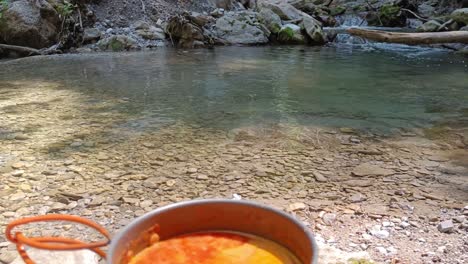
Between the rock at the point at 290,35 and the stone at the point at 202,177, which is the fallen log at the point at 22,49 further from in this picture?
the stone at the point at 202,177

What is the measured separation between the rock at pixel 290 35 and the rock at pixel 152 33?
335cm

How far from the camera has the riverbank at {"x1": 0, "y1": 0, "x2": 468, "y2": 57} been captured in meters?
10.3

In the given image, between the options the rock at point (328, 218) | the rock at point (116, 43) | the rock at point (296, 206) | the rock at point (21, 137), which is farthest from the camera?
the rock at point (116, 43)

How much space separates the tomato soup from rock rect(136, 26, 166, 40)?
11.1 m

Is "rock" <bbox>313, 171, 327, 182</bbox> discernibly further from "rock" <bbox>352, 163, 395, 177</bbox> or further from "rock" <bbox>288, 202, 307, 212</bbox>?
"rock" <bbox>288, 202, 307, 212</bbox>

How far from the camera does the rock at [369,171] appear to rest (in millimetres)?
3066

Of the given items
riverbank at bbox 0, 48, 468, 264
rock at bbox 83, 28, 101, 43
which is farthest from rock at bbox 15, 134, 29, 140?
rock at bbox 83, 28, 101, 43

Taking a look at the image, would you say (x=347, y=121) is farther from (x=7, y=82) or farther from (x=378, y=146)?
(x=7, y=82)

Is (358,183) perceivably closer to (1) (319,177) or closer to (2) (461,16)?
(1) (319,177)

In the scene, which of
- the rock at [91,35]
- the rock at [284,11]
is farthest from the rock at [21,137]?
the rock at [284,11]

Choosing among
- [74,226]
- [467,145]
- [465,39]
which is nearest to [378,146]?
[467,145]

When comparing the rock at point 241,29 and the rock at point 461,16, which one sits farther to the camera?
the rock at point 241,29

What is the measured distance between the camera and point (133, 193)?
2756 mm

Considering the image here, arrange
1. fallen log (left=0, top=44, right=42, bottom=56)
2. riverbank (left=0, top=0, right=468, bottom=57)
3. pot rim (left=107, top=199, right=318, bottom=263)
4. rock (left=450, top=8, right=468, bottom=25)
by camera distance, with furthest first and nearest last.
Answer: rock (left=450, top=8, right=468, bottom=25) → riverbank (left=0, top=0, right=468, bottom=57) → fallen log (left=0, top=44, right=42, bottom=56) → pot rim (left=107, top=199, right=318, bottom=263)
